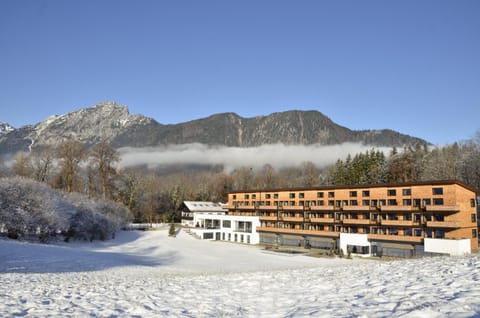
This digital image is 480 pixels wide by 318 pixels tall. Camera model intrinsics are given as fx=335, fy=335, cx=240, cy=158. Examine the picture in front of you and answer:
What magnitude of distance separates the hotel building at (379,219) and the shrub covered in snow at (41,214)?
32.6 m

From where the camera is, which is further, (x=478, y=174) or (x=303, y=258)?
(x=478, y=174)

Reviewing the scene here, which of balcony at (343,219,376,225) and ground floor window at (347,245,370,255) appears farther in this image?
balcony at (343,219,376,225)

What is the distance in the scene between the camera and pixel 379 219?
50.3 m

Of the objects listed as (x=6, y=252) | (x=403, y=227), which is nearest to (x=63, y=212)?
(x=6, y=252)

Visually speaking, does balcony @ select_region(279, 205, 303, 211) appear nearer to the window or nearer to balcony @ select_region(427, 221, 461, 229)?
the window

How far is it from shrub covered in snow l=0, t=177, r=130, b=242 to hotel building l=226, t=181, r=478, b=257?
32.6 metres

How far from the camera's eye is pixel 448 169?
77.3 meters

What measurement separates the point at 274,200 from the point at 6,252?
164 ft

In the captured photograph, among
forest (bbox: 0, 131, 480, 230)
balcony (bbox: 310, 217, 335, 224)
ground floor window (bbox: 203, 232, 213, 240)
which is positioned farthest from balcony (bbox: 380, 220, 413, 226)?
ground floor window (bbox: 203, 232, 213, 240)

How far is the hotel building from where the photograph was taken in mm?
43406

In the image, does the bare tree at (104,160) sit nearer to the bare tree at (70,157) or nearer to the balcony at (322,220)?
the bare tree at (70,157)

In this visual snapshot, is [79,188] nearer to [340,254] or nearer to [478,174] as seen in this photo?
[340,254]

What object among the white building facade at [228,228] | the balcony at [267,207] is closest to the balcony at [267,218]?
the white building facade at [228,228]

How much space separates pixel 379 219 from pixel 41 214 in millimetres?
47088
